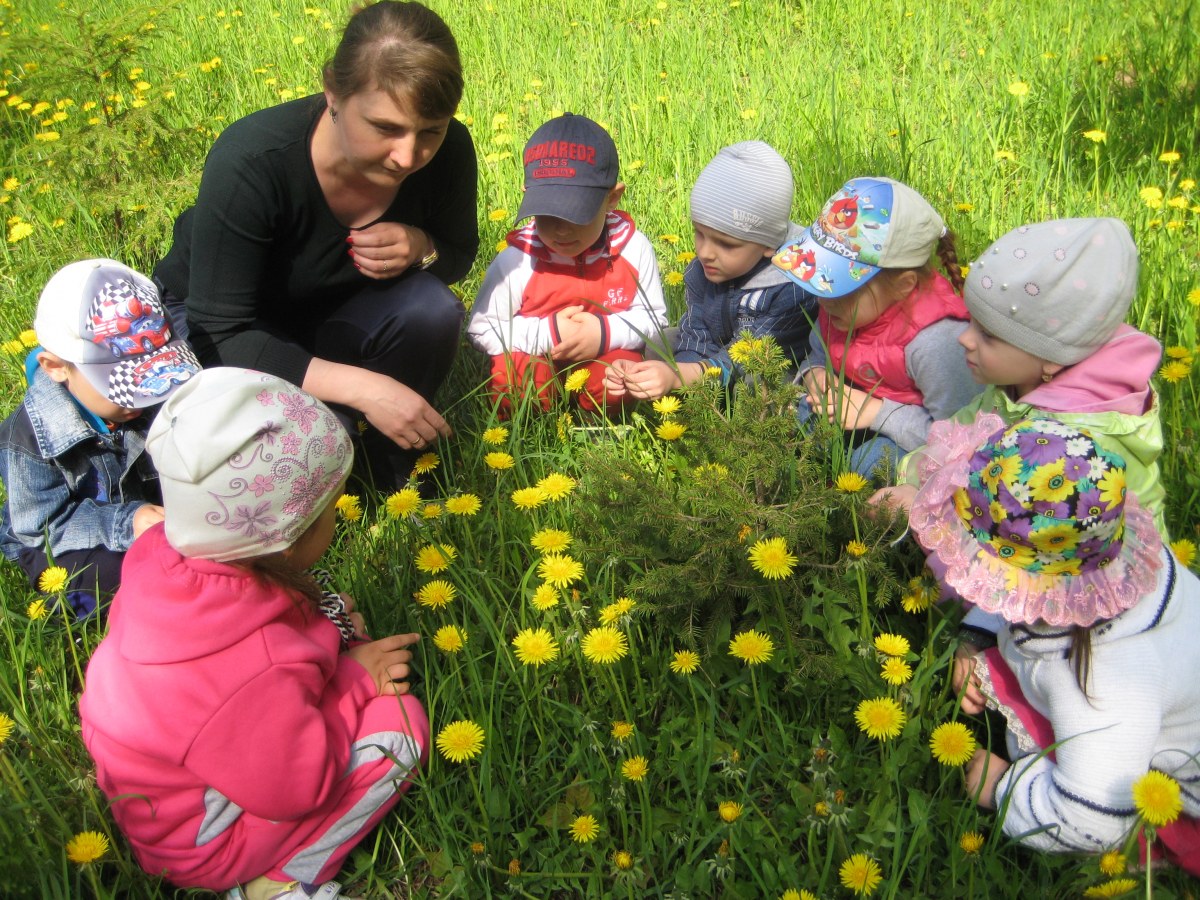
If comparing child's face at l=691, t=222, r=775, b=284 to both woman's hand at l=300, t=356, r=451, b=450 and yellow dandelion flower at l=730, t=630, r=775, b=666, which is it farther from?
yellow dandelion flower at l=730, t=630, r=775, b=666

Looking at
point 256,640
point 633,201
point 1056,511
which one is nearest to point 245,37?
point 633,201

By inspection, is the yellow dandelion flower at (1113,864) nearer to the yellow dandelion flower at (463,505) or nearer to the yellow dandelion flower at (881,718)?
the yellow dandelion flower at (881,718)

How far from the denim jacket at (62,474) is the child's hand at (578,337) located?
1.08 meters

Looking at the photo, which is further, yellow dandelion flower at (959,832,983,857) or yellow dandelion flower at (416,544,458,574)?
yellow dandelion flower at (416,544,458,574)

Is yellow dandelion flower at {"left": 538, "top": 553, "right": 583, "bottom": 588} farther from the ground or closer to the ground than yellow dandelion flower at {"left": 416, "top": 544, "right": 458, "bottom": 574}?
farther from the ground

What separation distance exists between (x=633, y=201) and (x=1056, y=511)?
2371mm

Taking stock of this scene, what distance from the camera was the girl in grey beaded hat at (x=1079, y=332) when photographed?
1.56 meters

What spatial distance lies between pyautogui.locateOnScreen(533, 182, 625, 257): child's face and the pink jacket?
4.70 ft

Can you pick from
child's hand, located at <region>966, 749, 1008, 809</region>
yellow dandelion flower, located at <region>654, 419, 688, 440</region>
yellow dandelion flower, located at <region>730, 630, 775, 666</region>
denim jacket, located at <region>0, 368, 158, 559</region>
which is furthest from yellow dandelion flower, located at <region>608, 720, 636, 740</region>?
denim jacket, located at <region>0, 368, 158, 559</region>

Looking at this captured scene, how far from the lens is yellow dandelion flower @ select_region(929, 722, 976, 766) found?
4.75ft

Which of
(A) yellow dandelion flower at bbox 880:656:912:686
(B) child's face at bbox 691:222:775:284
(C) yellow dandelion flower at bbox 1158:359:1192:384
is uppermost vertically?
(B) child's face at bbox 691:222:775:284

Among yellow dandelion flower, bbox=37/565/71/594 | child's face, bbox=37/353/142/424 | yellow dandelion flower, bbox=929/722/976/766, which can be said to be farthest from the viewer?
child's face, bbox=37/353/142/424

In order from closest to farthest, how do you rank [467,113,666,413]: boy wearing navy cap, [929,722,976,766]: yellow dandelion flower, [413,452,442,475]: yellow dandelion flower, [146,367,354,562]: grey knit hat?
[146,367,354,562]: grey knit hat < [929,722,976,766]: yellow dandelion flower < [413,452,442,475]: yellow dandelion flower < [467,113,666,413]: boy wearing navy cap

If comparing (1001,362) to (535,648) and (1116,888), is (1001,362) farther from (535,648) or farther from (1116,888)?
(535,648)
